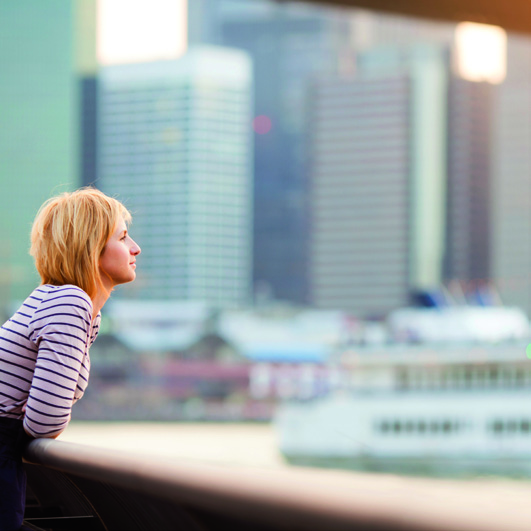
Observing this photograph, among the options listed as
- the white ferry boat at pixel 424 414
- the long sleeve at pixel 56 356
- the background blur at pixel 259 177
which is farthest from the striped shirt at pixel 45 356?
the background blur at pixel 259 177

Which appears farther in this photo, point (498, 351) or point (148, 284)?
point (148, 284)

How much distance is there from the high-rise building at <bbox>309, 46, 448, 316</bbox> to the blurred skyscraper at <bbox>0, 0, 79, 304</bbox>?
26.7 meters

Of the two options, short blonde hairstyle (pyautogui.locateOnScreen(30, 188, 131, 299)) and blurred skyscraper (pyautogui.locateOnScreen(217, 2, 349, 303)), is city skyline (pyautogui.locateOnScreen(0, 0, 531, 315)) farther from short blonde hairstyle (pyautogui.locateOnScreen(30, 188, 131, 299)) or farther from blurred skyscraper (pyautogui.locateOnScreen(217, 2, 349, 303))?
short blonde hairstyle (pyautogui.locateOnScreen(30, 188, 131, 299))

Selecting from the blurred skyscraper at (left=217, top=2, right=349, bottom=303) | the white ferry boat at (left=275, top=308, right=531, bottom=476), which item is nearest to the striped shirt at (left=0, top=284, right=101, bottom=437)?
the white ferry boat at (left=275, top=308, right=531, bottom=476)

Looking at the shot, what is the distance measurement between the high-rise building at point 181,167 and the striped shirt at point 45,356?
77.5 metres

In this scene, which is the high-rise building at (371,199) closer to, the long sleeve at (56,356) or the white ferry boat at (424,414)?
the white ferry boat at (424,414)

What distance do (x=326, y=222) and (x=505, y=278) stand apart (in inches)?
899

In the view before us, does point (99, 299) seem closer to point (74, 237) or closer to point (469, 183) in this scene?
point (74, 237)

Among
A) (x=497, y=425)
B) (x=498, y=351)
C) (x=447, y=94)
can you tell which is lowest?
(x=497, y=425)

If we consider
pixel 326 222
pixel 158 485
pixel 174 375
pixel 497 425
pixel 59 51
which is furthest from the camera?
pixel 326 222

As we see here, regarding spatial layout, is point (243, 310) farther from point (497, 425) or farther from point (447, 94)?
point (497, 425)

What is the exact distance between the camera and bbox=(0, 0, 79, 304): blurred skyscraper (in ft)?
245

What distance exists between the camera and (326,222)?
89812 millimetres

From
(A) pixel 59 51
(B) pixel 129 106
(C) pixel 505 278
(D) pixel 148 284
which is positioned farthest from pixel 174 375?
(C) pixel 505 278
